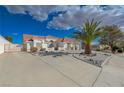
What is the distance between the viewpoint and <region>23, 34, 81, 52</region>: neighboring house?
6852 mm

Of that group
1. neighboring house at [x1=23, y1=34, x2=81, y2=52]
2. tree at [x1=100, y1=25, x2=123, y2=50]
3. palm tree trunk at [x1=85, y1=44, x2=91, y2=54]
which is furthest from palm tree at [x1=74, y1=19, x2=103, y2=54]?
neighboring house at [x1=23, y1=34, x2=81, y2=52]

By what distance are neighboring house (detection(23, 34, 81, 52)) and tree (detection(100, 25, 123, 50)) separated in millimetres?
1542

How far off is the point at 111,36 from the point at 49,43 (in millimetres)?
3742

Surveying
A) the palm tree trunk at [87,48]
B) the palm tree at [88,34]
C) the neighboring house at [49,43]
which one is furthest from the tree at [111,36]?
the neighboring house at [49,43]

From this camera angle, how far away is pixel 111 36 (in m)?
8.15

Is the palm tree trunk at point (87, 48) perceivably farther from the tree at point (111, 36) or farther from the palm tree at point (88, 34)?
the tree at point (111, 36)

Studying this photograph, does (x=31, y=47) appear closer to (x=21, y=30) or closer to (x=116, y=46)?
(x=21, y=30)

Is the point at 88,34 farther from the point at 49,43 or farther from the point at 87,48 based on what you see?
the point at 49,43

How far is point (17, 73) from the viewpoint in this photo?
4.44 meters

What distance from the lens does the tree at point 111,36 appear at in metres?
6.90

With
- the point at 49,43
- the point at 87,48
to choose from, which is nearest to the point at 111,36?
the point at 87,48

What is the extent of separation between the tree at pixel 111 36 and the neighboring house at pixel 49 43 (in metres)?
1.54
